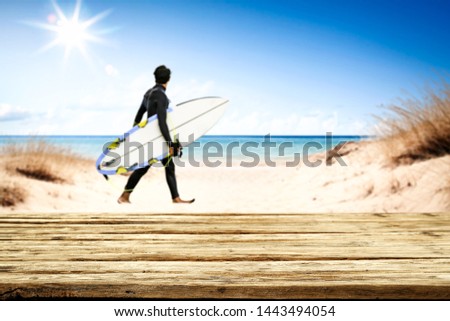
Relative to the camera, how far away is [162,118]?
3811mm

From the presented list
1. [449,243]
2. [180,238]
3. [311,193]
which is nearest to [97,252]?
[180,238]

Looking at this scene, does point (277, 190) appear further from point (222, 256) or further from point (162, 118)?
point (222, 256)

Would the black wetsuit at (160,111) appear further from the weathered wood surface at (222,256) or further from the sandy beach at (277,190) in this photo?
the weathered wood surface at (222,256)

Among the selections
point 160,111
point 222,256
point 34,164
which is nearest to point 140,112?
→ point 160,111

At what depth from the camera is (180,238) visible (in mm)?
1708

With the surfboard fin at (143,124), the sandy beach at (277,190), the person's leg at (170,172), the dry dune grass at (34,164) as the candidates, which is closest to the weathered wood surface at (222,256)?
the sandy beach at (277,190)

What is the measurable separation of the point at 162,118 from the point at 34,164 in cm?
241

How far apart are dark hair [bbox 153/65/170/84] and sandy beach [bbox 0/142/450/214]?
115 centimetres

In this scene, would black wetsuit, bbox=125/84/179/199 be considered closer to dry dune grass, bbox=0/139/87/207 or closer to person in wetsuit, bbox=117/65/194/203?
person in wetsuit, bbox=117/65/194/203

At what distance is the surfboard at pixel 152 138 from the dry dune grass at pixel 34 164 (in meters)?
1.21

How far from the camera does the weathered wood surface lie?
1.17 metres

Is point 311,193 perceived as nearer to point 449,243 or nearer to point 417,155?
point 417,155

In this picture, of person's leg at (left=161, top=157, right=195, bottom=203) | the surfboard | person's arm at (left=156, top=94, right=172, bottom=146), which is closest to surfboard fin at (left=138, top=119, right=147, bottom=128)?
the surfboard

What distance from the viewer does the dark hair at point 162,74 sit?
11.9 ft
